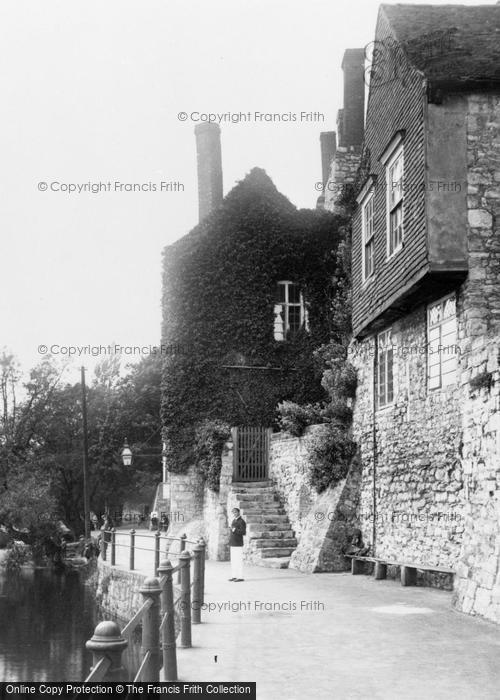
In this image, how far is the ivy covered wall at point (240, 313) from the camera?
86.5ft

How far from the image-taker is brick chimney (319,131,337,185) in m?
33.9

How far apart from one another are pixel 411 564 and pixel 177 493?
12.5m

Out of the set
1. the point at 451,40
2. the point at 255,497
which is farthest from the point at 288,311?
the point at 451,40

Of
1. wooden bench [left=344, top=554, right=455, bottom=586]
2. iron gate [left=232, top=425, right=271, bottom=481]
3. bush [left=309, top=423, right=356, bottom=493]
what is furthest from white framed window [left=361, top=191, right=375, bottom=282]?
iron gate [left=232, top=425, right=271, bottom=481]

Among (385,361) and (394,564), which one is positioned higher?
(385,361)

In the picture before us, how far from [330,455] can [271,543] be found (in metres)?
2.68

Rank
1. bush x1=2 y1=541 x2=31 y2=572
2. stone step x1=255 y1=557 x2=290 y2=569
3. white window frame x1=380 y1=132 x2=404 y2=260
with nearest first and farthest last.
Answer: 1. white window frame x1=380 y1=132 x2=404 y2=260
2. stone step x1=255 y1=557 x2=290 y2=569
3. bush x1=2 y1=541 x2=31 y2=572

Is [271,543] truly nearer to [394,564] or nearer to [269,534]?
[269,534]

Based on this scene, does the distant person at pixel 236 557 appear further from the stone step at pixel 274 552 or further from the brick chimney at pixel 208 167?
the brick chimney at pixel 208 167

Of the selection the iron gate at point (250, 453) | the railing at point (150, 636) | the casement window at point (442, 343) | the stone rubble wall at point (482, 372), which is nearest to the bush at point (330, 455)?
the iron gate at point (250, 453)

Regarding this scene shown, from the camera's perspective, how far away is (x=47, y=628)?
2223 cm

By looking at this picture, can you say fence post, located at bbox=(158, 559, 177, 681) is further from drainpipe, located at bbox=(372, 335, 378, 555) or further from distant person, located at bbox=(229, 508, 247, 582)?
drainpipe, located at bbox=(372, 335, 378, 555)

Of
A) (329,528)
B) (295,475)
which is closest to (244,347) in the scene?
(295,475)

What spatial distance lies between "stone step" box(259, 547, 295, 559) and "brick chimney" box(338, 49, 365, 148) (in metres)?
14.6
